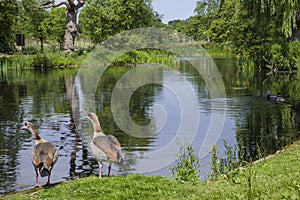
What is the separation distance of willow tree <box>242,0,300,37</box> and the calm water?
6.41 meters

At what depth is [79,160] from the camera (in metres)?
12.1

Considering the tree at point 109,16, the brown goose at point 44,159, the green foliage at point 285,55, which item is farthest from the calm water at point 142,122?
the tree at point 109,16

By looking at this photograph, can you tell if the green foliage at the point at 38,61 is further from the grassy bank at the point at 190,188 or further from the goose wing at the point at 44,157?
the grassy bank at the point at 190,188

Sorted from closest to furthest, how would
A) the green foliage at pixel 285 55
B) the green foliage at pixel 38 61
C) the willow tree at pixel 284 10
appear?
1. the willow tree at pixel 284 10
2. the green foliage at pixel 285 55
3. the green foliage at pixel 38 61

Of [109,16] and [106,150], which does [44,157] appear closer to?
[106,150]

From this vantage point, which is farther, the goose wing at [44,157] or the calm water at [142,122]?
the calm water at [142,122]

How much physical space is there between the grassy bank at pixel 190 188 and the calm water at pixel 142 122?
6.71ft

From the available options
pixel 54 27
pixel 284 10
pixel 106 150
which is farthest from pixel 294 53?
pixel 54 27

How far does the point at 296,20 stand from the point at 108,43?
2648 centimetres

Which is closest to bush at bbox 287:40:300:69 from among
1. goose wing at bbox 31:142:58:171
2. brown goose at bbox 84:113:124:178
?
brown goose at bbox 84:113:124:178

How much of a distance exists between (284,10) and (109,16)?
103 feet

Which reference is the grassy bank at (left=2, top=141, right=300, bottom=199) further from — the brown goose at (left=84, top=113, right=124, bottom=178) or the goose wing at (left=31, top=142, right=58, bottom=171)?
the brown goose at (left=84, top=113, right=124, bottom=178)

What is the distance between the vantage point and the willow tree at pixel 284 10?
34.8 meters

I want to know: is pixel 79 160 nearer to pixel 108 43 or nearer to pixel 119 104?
pixel 119 104
